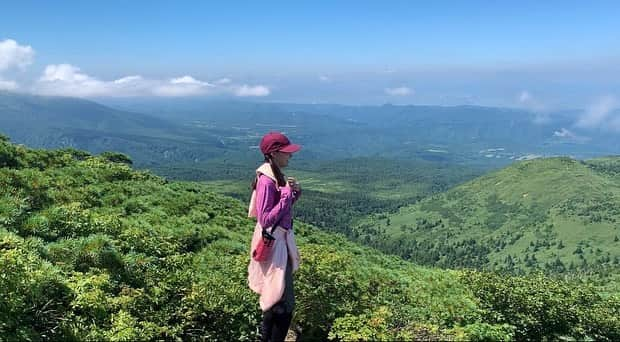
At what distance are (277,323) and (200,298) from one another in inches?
86.8

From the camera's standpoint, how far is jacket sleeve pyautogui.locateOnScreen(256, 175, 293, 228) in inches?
276

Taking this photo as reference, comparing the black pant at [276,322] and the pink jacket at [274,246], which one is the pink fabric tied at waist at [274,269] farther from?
the black pant at [276,322]

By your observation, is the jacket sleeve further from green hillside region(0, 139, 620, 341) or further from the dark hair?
green hillside region(0, 139, 620, 341)

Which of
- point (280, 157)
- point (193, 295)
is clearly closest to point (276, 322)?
point (193, 295)

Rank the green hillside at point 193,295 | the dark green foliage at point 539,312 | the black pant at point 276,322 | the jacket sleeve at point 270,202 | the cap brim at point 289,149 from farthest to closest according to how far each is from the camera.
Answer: the dark green foliage at point 539,312 < the green hillside at point 193,295 < the black pant at point 276,322 < the cap brim at point 289,149 < the jacket sleeve at point 270,202

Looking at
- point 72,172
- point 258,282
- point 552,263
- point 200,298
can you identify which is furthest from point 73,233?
point 552,263

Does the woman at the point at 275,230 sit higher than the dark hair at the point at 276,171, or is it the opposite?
the dark hair at the point at 276,171

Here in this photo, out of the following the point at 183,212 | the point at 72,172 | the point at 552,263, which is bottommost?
the point at 552,263

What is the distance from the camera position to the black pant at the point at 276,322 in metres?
7.31

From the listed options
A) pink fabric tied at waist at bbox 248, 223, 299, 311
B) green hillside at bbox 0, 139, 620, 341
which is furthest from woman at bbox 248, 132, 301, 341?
green hillside at bbox 0, 139, 620, 341

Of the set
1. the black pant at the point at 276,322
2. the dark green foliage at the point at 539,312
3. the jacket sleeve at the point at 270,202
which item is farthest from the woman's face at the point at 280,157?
the dark green foliage at the point at 539,312

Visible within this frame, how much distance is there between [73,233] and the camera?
12.2 metres

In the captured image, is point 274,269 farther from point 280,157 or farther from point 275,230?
point 280,157

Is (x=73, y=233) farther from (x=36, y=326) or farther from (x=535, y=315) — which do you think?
(x=535, y=315)
